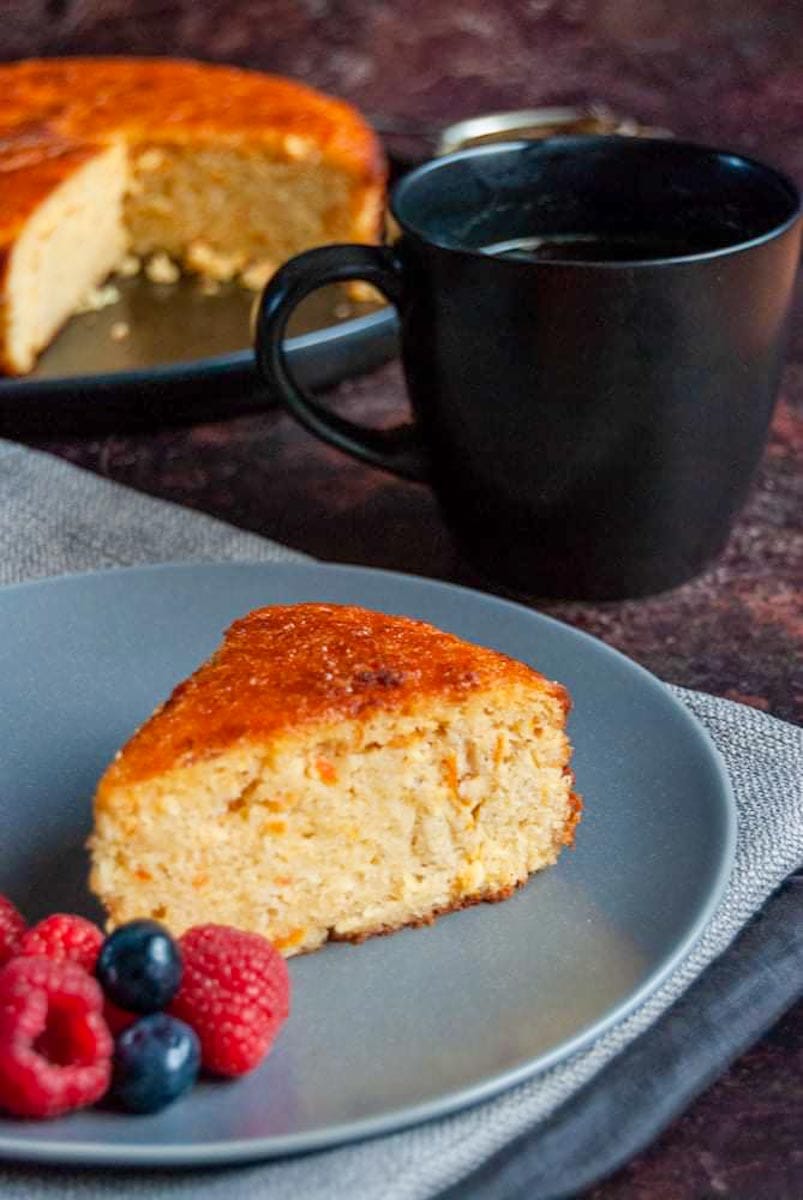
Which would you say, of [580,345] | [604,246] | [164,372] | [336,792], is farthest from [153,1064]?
[164,372]

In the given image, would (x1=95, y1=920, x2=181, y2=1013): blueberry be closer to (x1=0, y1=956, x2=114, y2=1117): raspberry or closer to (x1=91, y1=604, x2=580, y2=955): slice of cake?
(x1=0, y1=956, x2=114, y2=1117): raspberry

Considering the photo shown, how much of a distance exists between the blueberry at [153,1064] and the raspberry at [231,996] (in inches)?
0.8

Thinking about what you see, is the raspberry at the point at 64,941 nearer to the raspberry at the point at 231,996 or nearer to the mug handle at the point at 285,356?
the raspberry at the point at 231,996

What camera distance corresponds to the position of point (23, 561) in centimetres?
211

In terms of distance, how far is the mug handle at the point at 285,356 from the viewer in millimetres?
1965

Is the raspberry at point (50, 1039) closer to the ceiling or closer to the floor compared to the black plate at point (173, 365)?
closer to the ceiling

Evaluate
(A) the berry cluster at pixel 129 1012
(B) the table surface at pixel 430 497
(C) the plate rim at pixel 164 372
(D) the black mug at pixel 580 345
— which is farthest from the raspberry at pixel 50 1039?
(C) the plate rim at pixel 164 372

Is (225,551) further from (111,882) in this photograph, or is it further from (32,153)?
(32,153)

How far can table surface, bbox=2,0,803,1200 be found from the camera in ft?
4.44

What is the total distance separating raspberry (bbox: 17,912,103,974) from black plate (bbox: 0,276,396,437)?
1.25 m

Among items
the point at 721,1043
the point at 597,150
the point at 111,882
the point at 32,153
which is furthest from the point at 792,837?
the point at 32,153

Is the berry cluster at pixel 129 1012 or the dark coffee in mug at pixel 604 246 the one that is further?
the dark coffee in mug at pixel 604 246

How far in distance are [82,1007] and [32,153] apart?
228 centimetres

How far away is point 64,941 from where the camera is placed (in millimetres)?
1285
